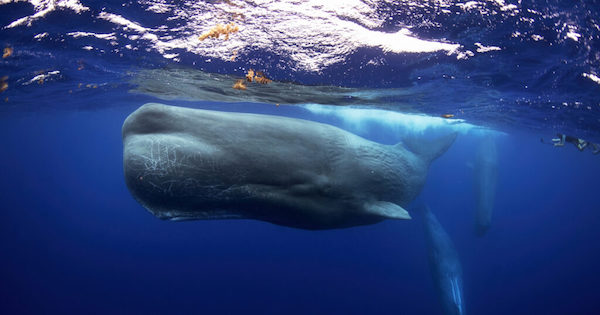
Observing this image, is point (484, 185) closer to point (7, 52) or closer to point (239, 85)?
point (239, 85)

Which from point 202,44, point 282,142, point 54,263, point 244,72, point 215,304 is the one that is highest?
point 202,44

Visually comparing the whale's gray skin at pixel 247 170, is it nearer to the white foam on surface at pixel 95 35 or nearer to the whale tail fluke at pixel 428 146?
the whale tail fluke at pixel 428 146

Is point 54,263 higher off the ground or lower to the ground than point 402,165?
lower

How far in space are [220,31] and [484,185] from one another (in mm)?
19302

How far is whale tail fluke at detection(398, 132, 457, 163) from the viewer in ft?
29.3

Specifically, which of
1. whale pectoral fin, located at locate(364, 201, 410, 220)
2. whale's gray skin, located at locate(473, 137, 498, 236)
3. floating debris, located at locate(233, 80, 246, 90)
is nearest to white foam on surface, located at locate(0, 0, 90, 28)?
floating debris, located at locate(233, 80, 246, 90)

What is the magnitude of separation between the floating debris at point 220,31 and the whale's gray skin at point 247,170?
4988 mm

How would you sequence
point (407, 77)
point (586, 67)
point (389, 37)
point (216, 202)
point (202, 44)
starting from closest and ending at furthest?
point (216, 202) → point (389, 37) → point (586, 67) → point (202, 44) → point (407, 77)

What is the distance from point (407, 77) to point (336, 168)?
8372 mm

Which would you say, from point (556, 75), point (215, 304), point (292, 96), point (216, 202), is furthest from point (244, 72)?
point (215, 304)

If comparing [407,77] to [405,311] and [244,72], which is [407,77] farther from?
[405,311]

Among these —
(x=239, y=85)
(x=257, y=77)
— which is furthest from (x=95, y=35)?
(x=239, y=85)

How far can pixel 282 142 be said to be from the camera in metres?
3.47

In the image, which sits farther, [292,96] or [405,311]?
[405,311]
